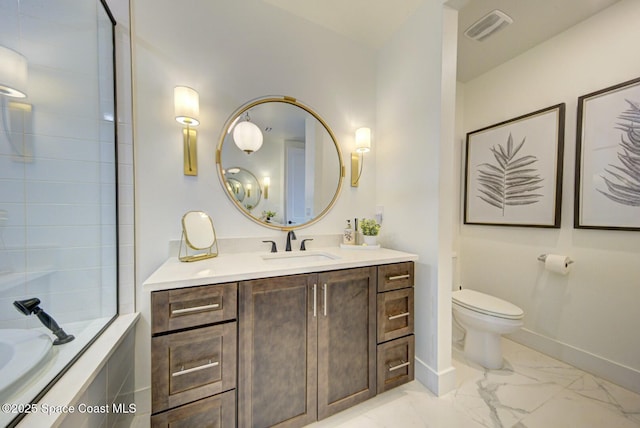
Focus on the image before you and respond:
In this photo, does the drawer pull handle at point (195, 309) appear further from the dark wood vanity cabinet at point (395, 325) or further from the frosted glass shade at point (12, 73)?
the frosted glass shade at point (12, 73)

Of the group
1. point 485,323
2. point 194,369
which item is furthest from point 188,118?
point 485,323

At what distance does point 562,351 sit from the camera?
1717mm

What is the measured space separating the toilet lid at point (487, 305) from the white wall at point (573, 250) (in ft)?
1.54

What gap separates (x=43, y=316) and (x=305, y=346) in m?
1.13

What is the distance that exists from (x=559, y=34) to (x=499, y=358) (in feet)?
8.45

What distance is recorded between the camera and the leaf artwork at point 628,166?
140cm

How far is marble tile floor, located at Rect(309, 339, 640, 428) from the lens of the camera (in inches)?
47.1

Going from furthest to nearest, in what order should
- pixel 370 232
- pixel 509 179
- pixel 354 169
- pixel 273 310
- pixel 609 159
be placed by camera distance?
pixel 509 179, pixel 354 169, pixel 370 232, pixel 609 159, pixel 273 310

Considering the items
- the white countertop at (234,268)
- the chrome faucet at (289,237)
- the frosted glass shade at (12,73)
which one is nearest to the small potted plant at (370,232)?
the white countertop at (234,268)

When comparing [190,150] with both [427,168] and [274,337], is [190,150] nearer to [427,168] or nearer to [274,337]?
[274,337]

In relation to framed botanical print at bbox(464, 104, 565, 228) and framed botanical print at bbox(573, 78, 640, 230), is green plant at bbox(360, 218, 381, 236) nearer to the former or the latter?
framed botanical print at bbox(464, 104, 565, 228)

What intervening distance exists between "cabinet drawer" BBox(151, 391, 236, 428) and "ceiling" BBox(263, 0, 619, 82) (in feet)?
7.89

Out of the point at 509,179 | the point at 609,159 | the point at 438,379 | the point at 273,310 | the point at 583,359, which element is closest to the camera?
the point at 273,310

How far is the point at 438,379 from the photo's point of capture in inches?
55.0
